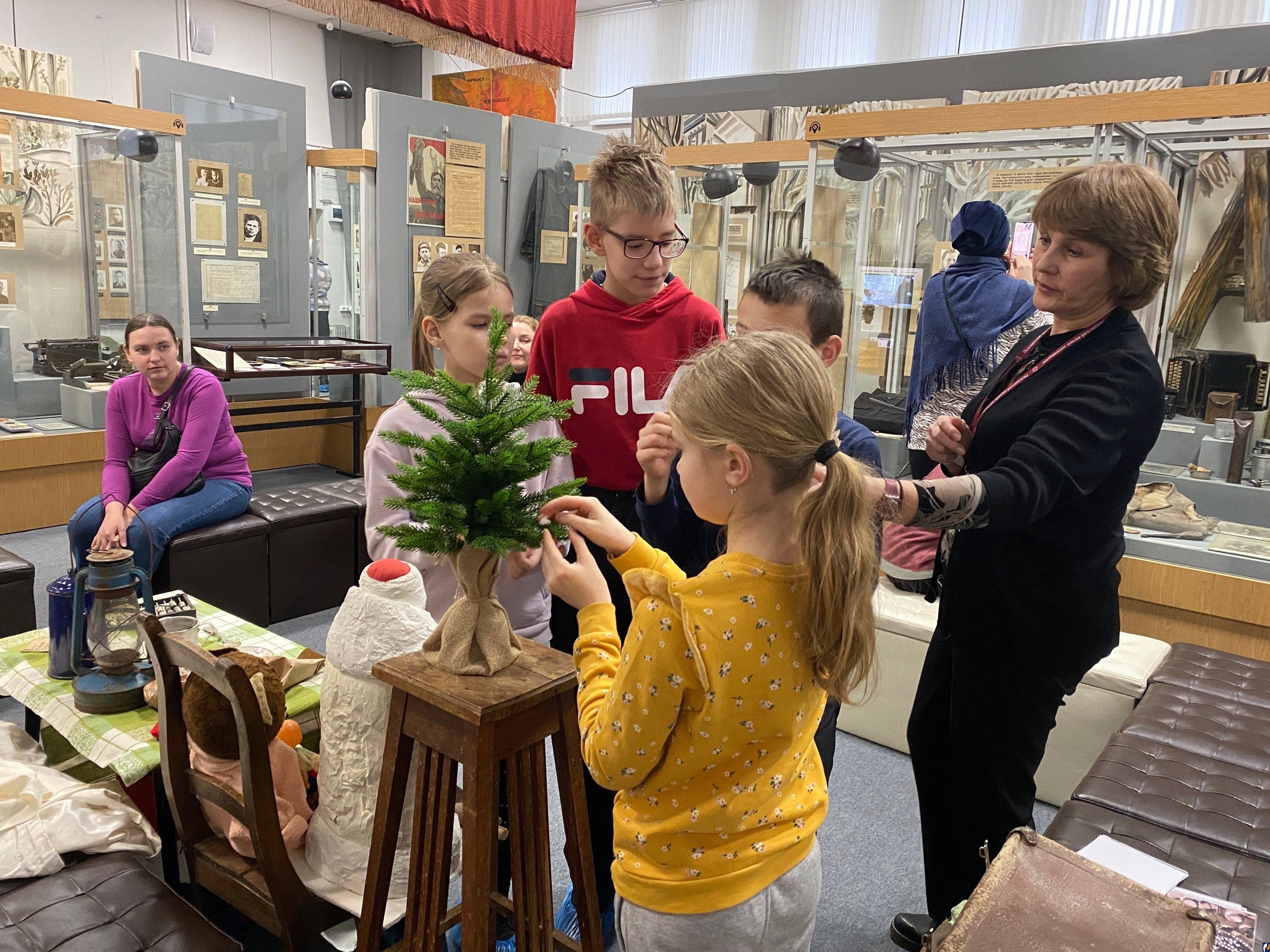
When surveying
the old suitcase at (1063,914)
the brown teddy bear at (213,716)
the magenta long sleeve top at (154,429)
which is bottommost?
the brown teddy bear at (213,716)

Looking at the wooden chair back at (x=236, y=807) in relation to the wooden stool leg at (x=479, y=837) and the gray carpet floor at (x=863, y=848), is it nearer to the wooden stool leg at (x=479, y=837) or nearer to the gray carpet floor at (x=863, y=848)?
the gray carpet floor at (x=863, y=848)

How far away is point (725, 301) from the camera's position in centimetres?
539

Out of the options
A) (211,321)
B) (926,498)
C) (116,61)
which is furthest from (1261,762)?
(116,61)

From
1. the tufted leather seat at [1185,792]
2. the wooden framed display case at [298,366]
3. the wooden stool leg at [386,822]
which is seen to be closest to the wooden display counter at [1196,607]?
the tufted leather seat at [1185,792]

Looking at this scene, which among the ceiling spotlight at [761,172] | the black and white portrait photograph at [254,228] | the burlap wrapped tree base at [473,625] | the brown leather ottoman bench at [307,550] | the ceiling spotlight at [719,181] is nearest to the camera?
the burlap wrapped tree base at [473,625]

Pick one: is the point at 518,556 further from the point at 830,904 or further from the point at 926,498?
the point at 830,904

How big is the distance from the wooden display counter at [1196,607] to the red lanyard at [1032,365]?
2.01 m

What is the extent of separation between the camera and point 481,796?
134 cm

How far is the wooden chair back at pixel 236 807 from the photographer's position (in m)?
1.68

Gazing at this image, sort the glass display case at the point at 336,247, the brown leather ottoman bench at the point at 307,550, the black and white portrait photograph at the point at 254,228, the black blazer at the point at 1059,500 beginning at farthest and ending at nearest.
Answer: the glass display case at the point at 336,247
the black and white portrait photograph at the point at 254,228
the brown leather ottoman bench at the point at 307,550
the black blazer at the point at 1059,500

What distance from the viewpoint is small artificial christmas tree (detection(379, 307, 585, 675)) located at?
133 centimetres

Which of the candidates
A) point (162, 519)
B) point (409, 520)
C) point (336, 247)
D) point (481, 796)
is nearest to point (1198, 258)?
point (409, 520)

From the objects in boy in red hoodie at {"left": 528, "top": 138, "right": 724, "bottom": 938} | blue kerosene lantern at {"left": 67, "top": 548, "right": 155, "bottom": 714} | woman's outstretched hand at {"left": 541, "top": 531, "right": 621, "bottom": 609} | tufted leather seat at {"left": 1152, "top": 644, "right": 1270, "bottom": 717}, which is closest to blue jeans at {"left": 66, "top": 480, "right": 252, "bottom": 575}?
blue kerosene lantern at {"left": 67, "top": 548, "right": 155, "bottom": 714}

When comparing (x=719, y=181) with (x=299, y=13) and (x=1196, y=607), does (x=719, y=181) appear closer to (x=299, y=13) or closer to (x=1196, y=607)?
(x=1196, y=607)
